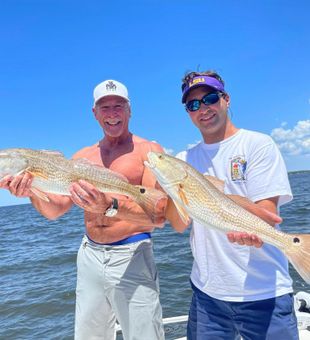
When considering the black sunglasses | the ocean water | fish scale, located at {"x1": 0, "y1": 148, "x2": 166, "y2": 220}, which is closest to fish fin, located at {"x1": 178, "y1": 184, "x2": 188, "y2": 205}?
fish scale, located at {"x1": 0, "y1": 148, "x2": 166, "y2": 220}

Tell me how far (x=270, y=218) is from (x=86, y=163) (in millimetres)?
2038

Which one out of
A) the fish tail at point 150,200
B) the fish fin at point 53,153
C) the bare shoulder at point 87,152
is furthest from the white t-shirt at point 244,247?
the bare shoulder at point 87,152

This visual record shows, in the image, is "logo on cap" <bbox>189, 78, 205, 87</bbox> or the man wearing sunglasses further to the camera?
A: "logo on cap" <bbox>189, 78, 205, 87</bbox>

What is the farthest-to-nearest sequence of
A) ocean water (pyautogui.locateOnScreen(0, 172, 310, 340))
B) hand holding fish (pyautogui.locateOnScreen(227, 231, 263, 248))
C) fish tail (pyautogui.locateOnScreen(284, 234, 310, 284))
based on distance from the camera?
ocean water (pyautogui.locateOnScreen(0, 172, 310, 340))
hand holding fish (pyautogui.locateOnScreen(227, 231, 263, 248))
fish tail (pyautogui.locateOnScreen(284, 234, 310, 284))

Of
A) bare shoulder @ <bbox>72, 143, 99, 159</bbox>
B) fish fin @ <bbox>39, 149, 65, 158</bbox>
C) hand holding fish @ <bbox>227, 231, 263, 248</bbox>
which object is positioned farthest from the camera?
bare shoulder @ <bbox>72, 143, 99, 159</bbox>

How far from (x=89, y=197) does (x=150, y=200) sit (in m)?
0.67

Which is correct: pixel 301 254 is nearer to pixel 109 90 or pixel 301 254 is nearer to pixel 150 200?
pixel 150 200

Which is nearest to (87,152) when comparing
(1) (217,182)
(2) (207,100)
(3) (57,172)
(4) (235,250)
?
(3) (57,172)

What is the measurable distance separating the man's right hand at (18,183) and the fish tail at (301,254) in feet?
8.99

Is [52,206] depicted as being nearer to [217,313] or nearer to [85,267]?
[85,267]

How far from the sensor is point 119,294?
4.06 meters

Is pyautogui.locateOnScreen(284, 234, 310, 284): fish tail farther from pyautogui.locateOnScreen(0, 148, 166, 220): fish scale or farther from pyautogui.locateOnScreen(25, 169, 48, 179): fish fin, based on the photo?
pyautogui.locateOnScreen(25, 169, 48, 179): fish fin

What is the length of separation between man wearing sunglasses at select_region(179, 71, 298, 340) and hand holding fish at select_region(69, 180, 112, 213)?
1010 mm

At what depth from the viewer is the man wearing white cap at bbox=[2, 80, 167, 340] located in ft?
13.0
